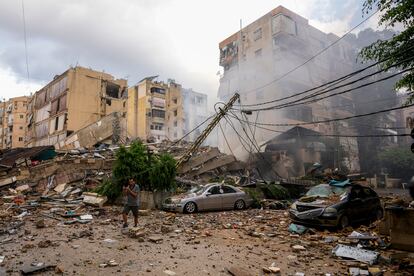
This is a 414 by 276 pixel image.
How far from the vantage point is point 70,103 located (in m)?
38.1

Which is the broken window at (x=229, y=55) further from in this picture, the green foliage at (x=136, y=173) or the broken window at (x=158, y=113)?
the green foliage at (x=136, y=173)

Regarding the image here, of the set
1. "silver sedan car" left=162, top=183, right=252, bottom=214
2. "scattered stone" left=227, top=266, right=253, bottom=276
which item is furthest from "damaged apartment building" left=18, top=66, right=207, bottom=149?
"scattered stone" left=227, top=266, right=253, bottom=276

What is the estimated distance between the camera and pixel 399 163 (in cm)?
3581

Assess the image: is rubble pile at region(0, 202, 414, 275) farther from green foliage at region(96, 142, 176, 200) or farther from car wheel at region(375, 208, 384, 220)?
green foliage at region(96, 142, 176, 200)

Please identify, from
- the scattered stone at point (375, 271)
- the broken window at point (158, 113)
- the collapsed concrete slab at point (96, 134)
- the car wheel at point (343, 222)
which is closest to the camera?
the scattered stone at point (375, 271)

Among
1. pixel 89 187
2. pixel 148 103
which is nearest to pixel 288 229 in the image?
pixel 89 187

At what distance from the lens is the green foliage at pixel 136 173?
13859 millimetres

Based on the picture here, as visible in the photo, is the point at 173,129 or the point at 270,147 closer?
the point at 270,147

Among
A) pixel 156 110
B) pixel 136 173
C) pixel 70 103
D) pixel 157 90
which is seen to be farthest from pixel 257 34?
pixel 136 173

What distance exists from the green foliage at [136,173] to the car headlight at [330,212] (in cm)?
780

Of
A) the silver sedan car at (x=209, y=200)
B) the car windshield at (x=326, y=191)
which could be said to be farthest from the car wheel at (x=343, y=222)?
the silver sedan car at (x=209, y=200)

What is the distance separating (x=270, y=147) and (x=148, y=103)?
2651 cm

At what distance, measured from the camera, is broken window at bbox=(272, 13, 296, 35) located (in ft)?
131

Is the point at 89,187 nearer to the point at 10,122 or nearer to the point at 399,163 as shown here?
the point at 399,163
